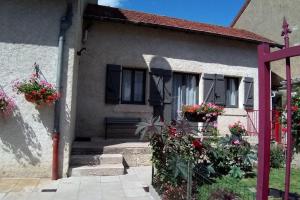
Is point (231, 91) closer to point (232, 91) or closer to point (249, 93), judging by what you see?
point (232, 91)

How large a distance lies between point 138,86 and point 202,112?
8.84 ft

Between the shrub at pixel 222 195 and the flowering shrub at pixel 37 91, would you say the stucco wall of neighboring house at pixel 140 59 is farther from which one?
the shrub at pixel 222 195

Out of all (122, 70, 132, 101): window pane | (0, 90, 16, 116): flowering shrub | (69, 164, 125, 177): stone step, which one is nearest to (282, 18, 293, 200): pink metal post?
(69, 164, 125, 177): stone step

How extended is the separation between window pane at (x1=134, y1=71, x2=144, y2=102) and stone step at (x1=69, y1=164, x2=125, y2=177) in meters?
3.33

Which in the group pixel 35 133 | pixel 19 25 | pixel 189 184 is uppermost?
pixel 19 25

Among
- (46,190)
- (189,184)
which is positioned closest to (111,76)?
(46,190)

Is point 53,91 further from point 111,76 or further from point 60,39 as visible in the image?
point 111,76

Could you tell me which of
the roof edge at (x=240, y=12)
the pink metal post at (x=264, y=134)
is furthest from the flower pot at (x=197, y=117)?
the roof edge at (x=240, y=12)

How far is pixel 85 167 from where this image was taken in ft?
21.9

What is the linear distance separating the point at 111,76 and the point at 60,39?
2.72 meters

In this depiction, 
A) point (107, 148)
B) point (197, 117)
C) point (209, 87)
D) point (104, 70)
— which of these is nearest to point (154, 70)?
point (104, 70)

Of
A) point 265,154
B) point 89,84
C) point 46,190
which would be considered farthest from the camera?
point 89,84

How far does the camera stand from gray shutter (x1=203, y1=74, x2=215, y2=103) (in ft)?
33.9

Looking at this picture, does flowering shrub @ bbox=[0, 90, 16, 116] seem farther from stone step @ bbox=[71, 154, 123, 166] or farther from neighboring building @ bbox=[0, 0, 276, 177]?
stone step @ bbox=[71, 154, 123, 166]
